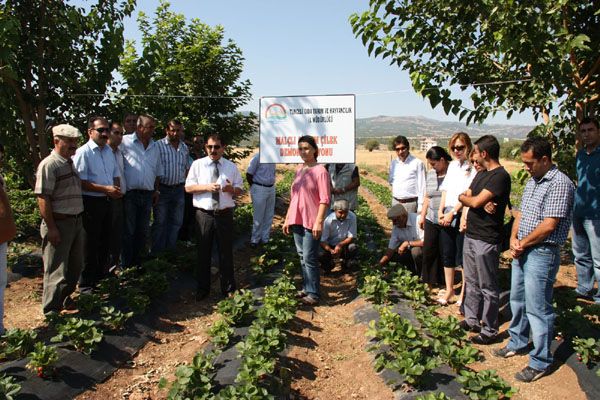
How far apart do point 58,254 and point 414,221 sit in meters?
4.41

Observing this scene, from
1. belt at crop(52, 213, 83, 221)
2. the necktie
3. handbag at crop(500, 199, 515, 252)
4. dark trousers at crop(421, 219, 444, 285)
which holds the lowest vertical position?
dark trousers at crop(421, 219, 444, 285)

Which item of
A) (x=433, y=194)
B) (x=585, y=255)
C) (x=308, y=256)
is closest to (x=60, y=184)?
(x=308, y=256)

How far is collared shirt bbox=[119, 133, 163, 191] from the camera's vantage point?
19.4ft

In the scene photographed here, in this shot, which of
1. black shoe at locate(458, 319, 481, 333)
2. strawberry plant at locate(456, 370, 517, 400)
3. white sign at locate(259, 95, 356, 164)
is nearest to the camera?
strawberry plant at locate(456, 370, 517, 400)

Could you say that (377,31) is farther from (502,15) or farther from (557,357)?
(557,357)

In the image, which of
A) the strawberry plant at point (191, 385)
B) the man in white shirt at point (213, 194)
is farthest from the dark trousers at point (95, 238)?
the strawberry plant at point (191, 385)

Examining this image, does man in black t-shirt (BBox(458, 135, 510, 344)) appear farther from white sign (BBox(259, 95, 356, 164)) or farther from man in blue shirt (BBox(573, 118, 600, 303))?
white sign (BBox(259, 95, 356, 164))

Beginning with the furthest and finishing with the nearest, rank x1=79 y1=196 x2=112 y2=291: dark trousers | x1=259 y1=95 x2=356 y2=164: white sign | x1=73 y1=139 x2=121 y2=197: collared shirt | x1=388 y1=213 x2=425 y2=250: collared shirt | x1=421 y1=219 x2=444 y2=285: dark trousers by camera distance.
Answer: x1=388 y1=213 x2=425 y2=250: collared shirt, x1=259 y1=95 x2=356 y2=164: white sign, x1=421 y1=219 x2=444 y2=285: dark trousers, x1=79 y1=196 x2=112 y2=291: dark trousers, x1=73 y1=139 x2=121 y2=197: collared shirt

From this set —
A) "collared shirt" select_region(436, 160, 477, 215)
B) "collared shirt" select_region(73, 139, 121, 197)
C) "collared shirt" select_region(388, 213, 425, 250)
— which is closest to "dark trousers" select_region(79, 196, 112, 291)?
"collared shirt" select_region(73, 139, 121, 197)

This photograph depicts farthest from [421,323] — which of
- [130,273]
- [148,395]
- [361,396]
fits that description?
[130,273]

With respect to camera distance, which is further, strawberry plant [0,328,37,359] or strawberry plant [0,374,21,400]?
strawberry plant [0,328,37,359]

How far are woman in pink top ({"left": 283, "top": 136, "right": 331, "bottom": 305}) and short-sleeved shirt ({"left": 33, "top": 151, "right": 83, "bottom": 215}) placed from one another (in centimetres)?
234

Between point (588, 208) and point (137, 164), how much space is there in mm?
5501

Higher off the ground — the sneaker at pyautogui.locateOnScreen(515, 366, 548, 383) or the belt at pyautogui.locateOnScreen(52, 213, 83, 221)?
the belt at pyautogui.locateOnScreen(52, 213, 83, 221)
